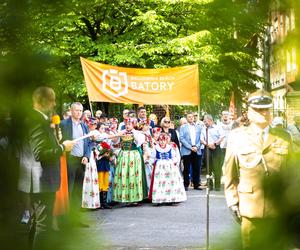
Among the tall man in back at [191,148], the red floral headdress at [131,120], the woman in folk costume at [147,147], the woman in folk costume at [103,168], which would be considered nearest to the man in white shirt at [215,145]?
the tall man in back at [191,148]

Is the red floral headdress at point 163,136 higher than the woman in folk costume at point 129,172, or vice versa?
the red floral headdress at point 163,136

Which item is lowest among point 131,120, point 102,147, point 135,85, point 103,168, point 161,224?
point 161,224

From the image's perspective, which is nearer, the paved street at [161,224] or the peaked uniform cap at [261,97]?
the peaked uniform cap at [261,97]

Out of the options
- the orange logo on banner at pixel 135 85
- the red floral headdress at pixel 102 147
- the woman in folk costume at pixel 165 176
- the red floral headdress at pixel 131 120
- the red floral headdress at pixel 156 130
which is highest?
the orange logo on banner at pixel 135 85

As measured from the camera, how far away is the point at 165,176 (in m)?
10.8

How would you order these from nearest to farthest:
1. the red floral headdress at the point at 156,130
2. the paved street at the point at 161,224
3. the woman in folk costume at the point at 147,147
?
the paved street at the point at 161,224 → the woman in folk costume at the point at 147,147 → the red floral headdress at the point at 156,130

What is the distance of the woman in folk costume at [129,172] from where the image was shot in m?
10.4

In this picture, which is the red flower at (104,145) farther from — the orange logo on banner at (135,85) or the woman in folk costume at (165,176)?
the woman in folk costume at (165,176)

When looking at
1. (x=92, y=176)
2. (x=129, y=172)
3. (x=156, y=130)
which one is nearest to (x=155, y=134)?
(x=156, y=130)

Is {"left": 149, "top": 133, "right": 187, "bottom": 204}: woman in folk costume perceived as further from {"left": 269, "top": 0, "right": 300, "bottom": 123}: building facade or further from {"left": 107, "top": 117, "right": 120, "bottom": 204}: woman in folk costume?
{"left": 269, "top": 0, "right": 300, "bottom": 123}: building facade

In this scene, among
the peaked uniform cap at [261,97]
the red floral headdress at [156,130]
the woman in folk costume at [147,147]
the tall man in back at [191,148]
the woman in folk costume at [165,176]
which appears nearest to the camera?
the peaked uniform cap at [261,97]

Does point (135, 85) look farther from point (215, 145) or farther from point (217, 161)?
point (217, 161)

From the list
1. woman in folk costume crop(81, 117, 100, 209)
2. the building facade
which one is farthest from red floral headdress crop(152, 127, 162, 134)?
the building facade

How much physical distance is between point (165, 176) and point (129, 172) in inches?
27.0
